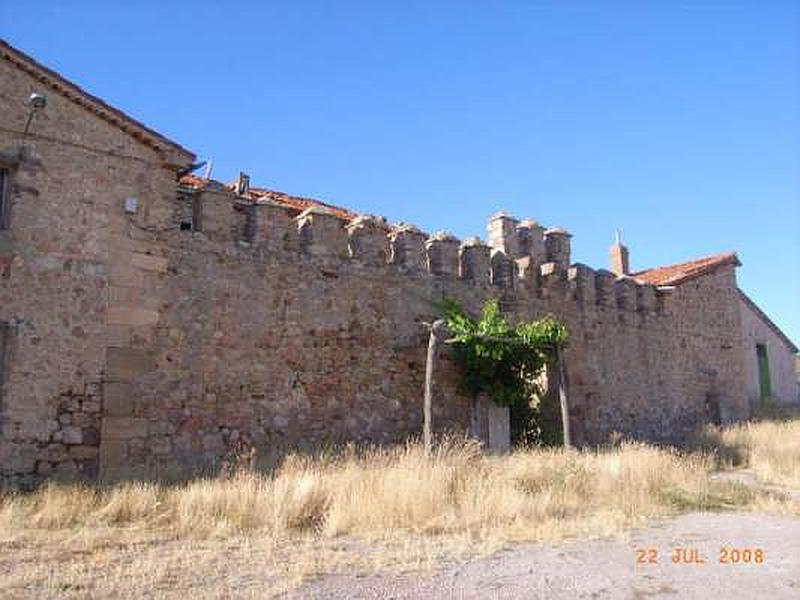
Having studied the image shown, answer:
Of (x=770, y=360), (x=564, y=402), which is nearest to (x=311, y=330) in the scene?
(x=564, y=402)

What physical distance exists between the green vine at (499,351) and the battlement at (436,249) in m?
0.99

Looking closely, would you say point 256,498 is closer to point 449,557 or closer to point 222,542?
point 222,542

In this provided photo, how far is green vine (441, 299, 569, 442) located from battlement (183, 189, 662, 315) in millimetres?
993

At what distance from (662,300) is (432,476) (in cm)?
1062

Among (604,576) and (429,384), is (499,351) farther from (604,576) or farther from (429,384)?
(604,576)

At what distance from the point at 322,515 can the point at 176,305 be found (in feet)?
12.0

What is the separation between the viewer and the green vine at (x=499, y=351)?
12.1 metres

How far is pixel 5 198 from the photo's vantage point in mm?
8656

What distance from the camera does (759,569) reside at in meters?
6.02

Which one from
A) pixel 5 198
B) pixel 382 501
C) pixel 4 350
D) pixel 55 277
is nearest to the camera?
pixel 382 501

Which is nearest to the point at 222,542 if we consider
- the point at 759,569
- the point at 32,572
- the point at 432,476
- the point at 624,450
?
the point at 32,572

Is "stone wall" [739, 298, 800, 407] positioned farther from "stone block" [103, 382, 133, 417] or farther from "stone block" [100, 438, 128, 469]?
"stone block" [100, 438, 128, 469]

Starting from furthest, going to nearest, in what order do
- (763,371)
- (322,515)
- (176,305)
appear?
(763,371)
(176,305)
(322,515)

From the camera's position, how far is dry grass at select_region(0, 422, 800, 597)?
565cm
